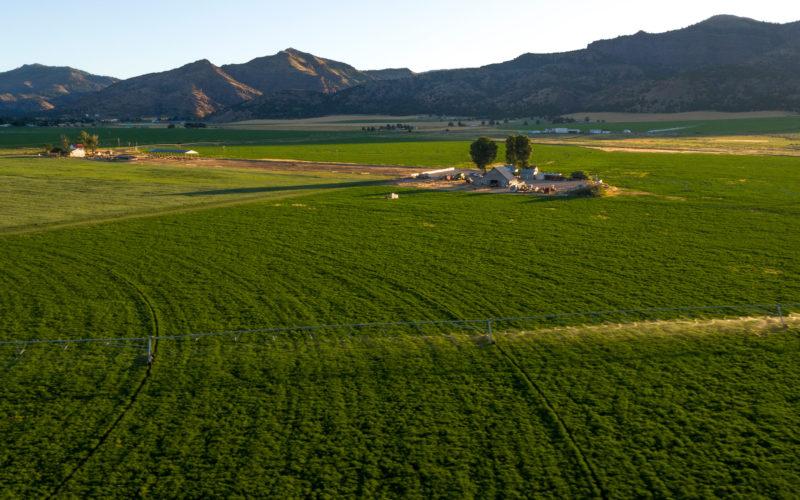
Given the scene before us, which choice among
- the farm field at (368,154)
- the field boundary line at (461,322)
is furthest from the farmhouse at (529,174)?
the field boundary line at (461,322)

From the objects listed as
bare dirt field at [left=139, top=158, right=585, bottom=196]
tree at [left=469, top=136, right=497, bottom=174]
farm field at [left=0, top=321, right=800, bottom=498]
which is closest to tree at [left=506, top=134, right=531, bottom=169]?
tree at [left=469, top=136, right=497, bottom=174]

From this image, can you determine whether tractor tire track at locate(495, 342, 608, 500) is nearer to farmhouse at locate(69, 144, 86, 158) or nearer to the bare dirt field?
the bare dirt field

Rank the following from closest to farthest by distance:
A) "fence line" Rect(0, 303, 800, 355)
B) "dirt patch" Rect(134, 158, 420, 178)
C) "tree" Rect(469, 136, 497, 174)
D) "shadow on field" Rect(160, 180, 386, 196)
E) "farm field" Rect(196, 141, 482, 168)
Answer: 1. "fence line" Rect(0, 303, 800, 355)
2. "shadow on field" Rect(160, 180, 386, 196)
3. "tree" Rect(469, 136, 497, 174)
4. "dirt patch" Rect(134, 158, 420, 178)
5. "farm field" Rect(196, 141, 482, 168)

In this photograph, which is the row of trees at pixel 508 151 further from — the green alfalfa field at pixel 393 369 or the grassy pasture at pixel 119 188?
the green alfalfa field at pixel 393 369

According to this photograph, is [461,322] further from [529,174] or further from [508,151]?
[508,151]

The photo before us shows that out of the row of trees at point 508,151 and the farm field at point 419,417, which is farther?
the row of trees at point 508,151
